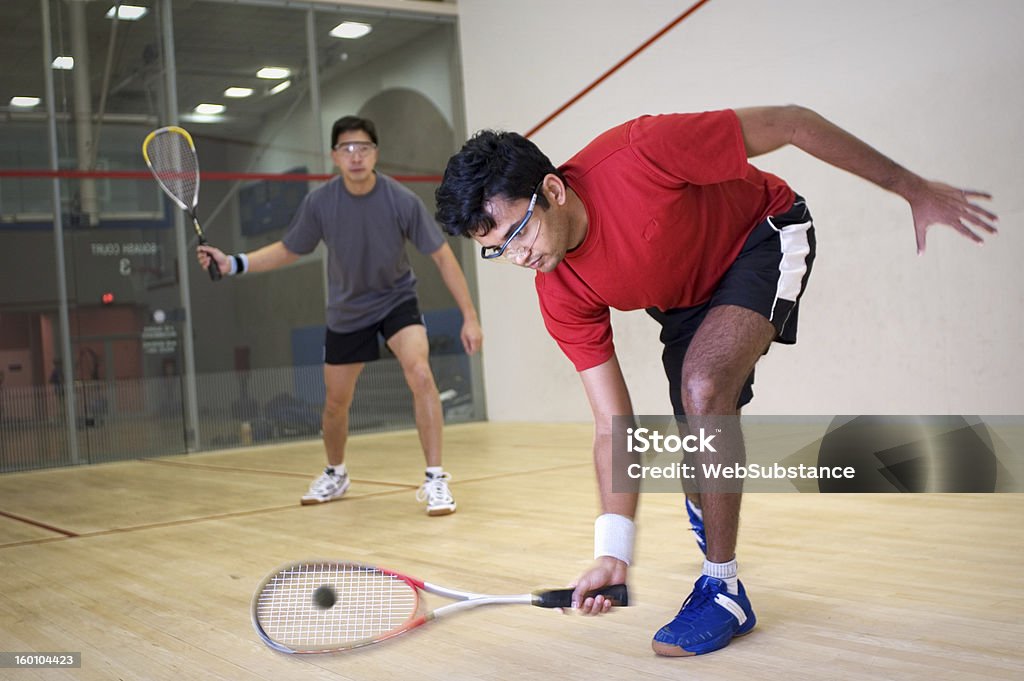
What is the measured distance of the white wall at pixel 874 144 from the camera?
12.3ft

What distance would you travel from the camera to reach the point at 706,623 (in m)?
1.45

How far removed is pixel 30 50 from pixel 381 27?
204 cm

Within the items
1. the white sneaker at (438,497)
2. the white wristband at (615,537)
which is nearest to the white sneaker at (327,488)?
the white sneaker at (438,497)

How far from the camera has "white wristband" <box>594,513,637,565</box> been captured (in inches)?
56.3

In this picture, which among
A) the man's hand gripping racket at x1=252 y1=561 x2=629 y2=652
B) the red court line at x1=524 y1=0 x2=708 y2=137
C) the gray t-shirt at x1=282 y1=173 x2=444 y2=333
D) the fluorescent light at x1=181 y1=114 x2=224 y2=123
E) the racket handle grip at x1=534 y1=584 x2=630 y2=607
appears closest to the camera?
the racket handle grip at x1=534 y1=584 x2=630 y2=607

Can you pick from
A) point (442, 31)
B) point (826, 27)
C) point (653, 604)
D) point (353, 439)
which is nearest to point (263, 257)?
point (653, 604)

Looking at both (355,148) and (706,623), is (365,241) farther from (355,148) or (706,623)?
(706,623)

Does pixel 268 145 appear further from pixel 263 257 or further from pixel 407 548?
pixel 407 548

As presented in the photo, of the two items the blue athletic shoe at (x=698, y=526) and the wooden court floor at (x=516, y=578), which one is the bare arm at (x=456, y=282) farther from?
the blue athletic shoe at (x=698, y=526)

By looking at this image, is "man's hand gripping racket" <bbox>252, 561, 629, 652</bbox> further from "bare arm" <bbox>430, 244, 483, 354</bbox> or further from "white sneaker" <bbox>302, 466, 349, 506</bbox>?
"white sneaker" <bbox>302, 466, 349, 506</bbox>

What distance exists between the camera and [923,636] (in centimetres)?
146

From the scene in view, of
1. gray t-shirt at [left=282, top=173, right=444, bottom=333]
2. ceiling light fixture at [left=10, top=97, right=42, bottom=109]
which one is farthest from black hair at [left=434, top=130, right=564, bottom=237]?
ceiling light fixture at [left=10, top=97, right=42, bottom=109]

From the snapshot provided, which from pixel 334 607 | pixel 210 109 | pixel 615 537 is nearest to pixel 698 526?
pixel 615 537
